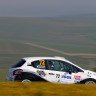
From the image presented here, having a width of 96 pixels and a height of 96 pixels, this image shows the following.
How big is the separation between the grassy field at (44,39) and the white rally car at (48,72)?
187ft

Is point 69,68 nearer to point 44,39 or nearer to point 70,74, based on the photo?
point 70,74

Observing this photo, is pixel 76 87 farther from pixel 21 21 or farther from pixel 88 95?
pixel 21 21

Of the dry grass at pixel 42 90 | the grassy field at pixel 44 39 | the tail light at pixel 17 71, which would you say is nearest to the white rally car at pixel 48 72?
the tail light at pixel 17 71

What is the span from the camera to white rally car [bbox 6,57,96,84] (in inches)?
763

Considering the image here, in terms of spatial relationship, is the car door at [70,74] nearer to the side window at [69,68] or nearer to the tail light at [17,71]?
the side window at [69,68]

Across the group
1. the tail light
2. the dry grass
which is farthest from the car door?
the dry grass

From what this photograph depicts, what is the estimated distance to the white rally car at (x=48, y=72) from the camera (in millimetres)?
19391

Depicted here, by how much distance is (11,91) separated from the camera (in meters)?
9.34

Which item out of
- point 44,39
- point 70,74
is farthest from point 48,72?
point 44,39

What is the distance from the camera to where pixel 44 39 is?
467 feet

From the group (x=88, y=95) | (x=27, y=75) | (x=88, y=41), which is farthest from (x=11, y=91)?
(x=88, y=41)

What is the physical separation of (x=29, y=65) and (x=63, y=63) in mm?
1277

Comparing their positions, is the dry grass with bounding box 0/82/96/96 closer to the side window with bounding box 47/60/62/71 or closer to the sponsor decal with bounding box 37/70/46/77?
the sponsor decal with bounding box 37/70/46/77

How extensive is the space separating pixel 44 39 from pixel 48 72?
122951 mm
